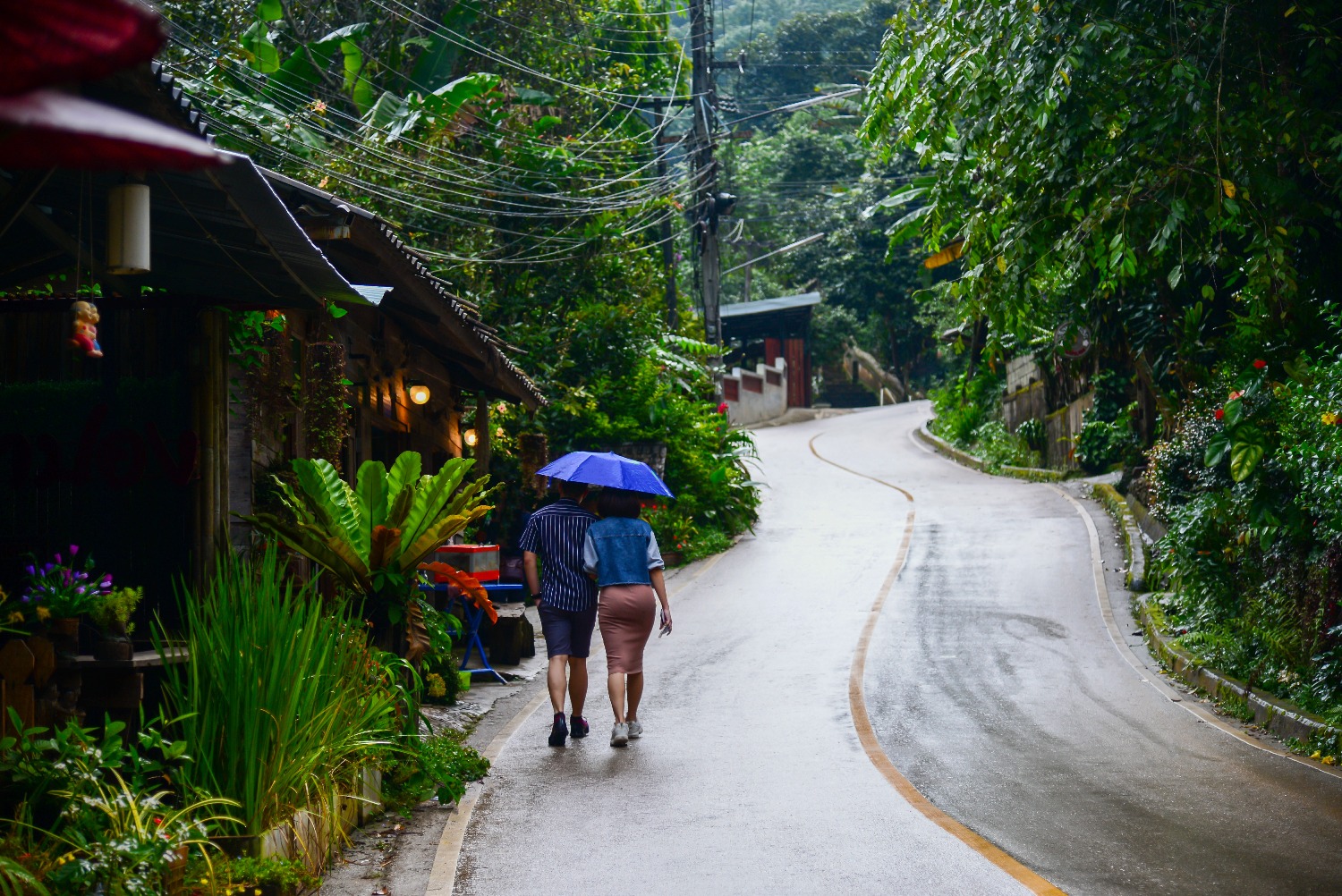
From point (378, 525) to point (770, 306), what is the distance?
4487 cm

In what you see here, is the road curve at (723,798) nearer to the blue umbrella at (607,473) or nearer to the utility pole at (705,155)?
the blue umbrella at (607,473)

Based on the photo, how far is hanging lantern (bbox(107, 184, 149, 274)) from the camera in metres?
5.28

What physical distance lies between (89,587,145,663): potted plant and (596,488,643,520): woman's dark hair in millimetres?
4610

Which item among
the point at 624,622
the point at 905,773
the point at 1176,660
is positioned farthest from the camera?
the point at 1176,660

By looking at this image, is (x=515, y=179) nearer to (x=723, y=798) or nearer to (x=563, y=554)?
(x=563, y=554)

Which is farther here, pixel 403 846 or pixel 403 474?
pixel 403 474

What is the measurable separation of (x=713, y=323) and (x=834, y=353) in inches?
1116

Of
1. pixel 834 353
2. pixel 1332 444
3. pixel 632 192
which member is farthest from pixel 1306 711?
pixel 834 353

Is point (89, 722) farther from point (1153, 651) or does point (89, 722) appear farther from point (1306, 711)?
point (1153, 651)

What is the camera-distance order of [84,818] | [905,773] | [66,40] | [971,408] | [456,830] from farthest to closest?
[971,408] < [905,773] < [456,830] < [84,818] < [66,40]

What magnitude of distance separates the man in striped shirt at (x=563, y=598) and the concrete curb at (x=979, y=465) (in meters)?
22.0

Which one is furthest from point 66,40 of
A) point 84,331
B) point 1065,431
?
point 1065,431

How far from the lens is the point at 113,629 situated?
6.55 m

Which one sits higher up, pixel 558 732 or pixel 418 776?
pixel 418 776
